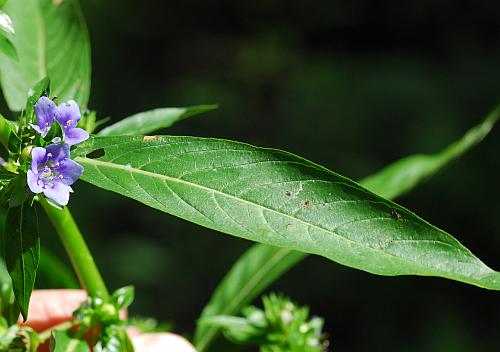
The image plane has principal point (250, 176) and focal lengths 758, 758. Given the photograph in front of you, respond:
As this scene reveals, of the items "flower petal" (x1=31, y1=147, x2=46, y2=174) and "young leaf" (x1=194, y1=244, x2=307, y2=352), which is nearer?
"flower petal" (x1=31, y1=147, x2=46, y2=174)

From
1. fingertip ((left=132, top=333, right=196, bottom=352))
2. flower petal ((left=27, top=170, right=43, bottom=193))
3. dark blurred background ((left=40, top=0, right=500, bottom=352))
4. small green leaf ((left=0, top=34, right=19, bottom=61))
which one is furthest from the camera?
dark blurred background ((left=40, top=0, right=500, bottom=352))

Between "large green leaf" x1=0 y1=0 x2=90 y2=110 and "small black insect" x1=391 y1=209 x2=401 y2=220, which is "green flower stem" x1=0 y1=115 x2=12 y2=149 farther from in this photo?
"small black insect" x1=391 y1=209 x2=401 y2=220

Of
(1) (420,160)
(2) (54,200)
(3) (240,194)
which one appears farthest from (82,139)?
(1) (420,160)

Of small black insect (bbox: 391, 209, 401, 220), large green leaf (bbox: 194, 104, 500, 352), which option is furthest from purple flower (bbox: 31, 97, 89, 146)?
large green leaf (bbox: 194, 104, 500, 352)

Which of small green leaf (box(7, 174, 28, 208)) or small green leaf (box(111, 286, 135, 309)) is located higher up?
small green leaf (box(7, 174, 28, 208))

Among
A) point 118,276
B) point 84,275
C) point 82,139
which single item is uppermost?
point 82,139

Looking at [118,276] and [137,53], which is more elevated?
[137,53]

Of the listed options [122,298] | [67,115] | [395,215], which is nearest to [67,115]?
[67,115]

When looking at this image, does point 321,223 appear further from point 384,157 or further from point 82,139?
point 384,157
